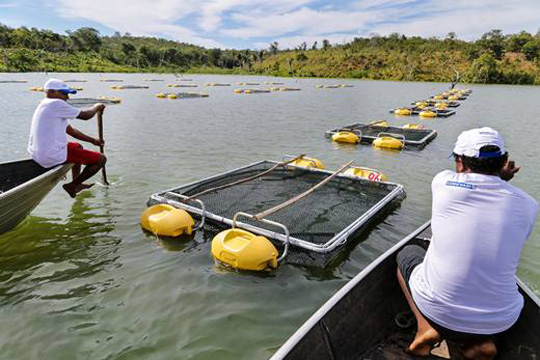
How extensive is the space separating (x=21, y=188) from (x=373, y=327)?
5.30m

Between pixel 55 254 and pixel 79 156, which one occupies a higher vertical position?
pixel 79 156

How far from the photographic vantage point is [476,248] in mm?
2656

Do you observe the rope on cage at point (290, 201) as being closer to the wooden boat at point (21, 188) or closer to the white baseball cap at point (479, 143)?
the white baseball cap at point (479, 143)

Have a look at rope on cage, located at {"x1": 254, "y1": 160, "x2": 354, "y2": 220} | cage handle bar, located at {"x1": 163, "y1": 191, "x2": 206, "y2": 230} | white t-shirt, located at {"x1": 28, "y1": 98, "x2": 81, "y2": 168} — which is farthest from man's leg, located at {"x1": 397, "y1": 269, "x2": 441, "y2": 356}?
white t-shirt, located at {"x1": 28, "y1": 98, "x2": 81, "y2": 168}

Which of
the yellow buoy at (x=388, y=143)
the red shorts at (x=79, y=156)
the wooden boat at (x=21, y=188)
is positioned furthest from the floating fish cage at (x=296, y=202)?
the yellow buoy at (x=388, y=143)

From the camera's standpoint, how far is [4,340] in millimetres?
3846

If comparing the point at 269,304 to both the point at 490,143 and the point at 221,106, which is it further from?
the point at 221,106

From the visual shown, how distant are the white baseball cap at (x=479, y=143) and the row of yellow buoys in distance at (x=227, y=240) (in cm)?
294

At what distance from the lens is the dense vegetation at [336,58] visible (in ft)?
253

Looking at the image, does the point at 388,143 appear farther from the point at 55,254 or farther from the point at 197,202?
the point at 55,254

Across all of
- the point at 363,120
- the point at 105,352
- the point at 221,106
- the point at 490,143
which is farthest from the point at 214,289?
the point at 221,106

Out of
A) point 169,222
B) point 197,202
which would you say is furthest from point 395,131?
point 169,222

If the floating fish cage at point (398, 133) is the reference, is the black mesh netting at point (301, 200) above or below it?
below

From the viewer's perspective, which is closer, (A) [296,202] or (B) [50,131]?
(B) [50,131]
